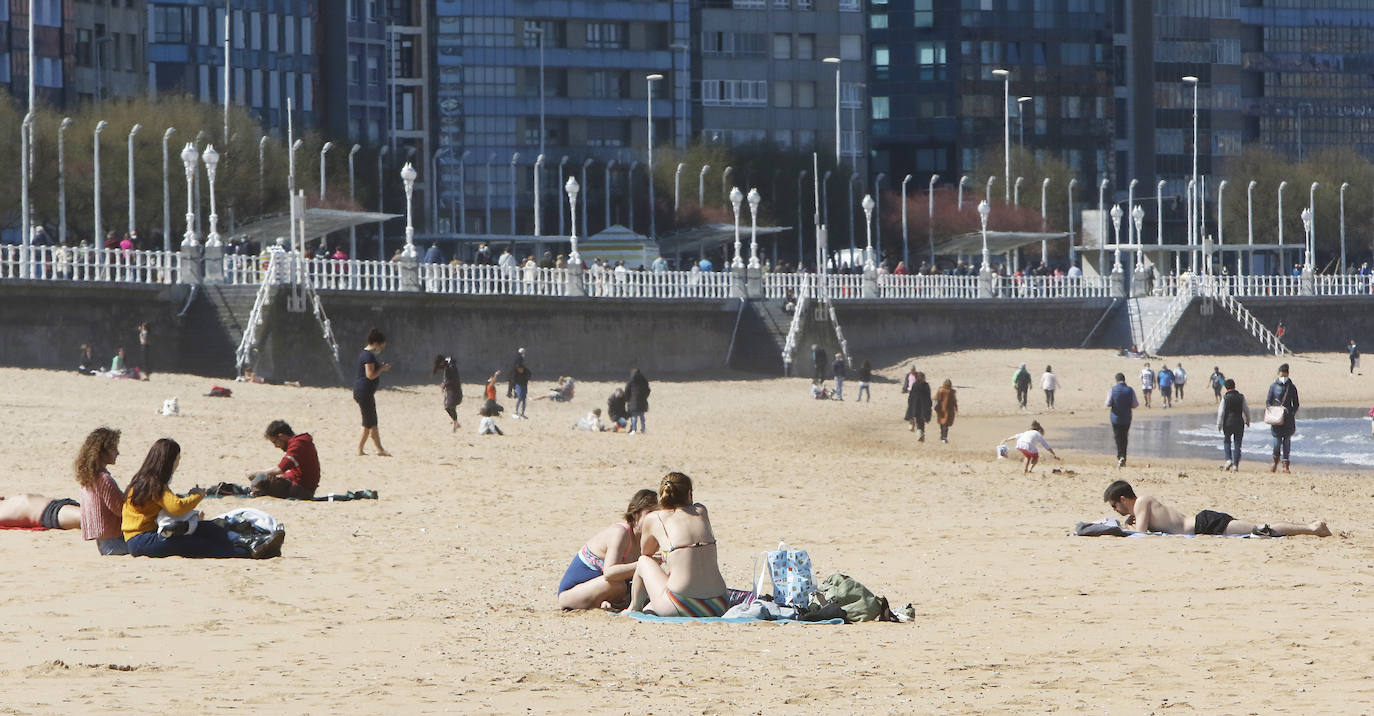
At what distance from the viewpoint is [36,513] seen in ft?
53.0

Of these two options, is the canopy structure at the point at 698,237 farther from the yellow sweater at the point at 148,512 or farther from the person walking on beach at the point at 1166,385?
the yellow sweater at the point at 148,512

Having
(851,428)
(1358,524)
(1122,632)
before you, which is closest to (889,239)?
(851,428)

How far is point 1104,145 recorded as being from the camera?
356 ft

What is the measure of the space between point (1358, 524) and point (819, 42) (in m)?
79.3

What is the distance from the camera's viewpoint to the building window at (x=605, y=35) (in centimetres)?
9119

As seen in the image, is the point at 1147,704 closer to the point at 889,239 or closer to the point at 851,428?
the point at 851,428

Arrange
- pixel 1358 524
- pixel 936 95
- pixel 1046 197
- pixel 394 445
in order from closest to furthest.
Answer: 1. pixel 1358 524
2. pixel 394 445
3. pixel 1046 197
4. pixel 936 95

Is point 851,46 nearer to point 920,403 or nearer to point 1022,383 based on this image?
point 1022,383

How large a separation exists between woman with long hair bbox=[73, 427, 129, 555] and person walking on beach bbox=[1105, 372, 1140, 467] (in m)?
15.3

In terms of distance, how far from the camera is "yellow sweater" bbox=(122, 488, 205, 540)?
1483 centimetres

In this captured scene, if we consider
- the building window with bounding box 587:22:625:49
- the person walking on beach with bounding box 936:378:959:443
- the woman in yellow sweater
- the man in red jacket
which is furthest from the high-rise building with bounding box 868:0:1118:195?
the woman in yellow sweater

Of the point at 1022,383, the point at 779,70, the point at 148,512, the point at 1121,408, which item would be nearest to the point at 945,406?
the point at 1121,408

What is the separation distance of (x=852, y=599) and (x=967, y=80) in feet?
305

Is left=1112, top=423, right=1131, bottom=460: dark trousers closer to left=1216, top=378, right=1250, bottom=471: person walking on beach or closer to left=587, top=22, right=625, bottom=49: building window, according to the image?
left=1216, top=378, right=1250, bottom=471: person walking on beach
